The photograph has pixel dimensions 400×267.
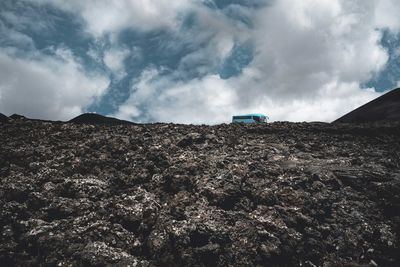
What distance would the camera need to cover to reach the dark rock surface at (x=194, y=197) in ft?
29.7

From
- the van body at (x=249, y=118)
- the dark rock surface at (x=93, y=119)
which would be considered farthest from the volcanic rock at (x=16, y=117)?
the van body at (x=249, y=118)

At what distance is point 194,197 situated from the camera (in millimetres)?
10844

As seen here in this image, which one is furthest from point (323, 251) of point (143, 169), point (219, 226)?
point (143, 169)

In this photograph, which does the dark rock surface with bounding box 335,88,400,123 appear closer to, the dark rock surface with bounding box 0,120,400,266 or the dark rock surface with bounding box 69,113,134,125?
the dark rock surface with bounding box 0,120,400,266

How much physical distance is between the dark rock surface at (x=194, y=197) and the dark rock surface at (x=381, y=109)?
16360 mm

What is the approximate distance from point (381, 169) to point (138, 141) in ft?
26.9

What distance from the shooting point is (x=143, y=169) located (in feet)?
39.7

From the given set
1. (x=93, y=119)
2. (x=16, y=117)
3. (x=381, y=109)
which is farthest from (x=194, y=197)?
(x=381, y=109)

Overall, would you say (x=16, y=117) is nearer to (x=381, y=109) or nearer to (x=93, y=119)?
(x=93, y=119)

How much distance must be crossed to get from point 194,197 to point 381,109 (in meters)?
26.8

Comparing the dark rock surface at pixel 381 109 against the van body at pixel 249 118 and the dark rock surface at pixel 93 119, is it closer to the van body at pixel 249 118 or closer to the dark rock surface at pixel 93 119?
the van body at pixel 249 118

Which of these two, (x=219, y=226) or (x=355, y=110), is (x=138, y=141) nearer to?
(x=219, y=226)

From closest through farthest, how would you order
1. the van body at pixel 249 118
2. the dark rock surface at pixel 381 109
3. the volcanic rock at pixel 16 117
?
the volcanic rock at pixel 16 117, the dark rock surface at pixel 381 109, the van body at pixel 249 118

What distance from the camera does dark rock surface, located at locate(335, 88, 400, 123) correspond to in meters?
29.6
